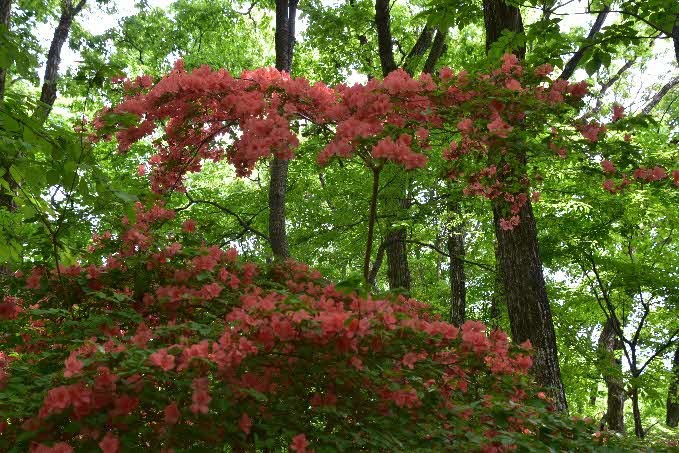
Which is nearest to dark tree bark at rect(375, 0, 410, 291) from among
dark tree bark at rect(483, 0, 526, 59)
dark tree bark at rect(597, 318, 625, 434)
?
dark tree bark at rect(483, 0, 526, 59)

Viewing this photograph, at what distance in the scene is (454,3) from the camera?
5098 millimetres

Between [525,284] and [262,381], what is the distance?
171 inches

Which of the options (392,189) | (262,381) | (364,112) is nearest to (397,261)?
(392,189)

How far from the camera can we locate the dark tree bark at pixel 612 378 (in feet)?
28.4

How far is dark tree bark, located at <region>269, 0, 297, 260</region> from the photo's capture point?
25.8ft

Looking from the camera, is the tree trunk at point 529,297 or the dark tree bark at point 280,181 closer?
the tree trunk at point 529,297

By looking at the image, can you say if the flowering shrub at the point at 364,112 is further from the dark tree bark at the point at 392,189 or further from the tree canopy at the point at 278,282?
the dark tree bark at the point at 392,189

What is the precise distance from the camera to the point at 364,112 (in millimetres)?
3701

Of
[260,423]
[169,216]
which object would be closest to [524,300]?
[169,216]

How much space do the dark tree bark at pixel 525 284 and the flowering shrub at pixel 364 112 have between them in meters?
1.66

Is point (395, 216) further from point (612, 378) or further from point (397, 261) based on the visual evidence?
point (612, 378)

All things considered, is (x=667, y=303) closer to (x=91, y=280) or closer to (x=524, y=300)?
(x=524, y=300)

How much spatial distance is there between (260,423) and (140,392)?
54 cm

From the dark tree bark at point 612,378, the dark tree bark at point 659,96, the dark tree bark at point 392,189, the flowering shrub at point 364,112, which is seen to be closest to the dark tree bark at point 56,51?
the dark tree bark at point 392,189
